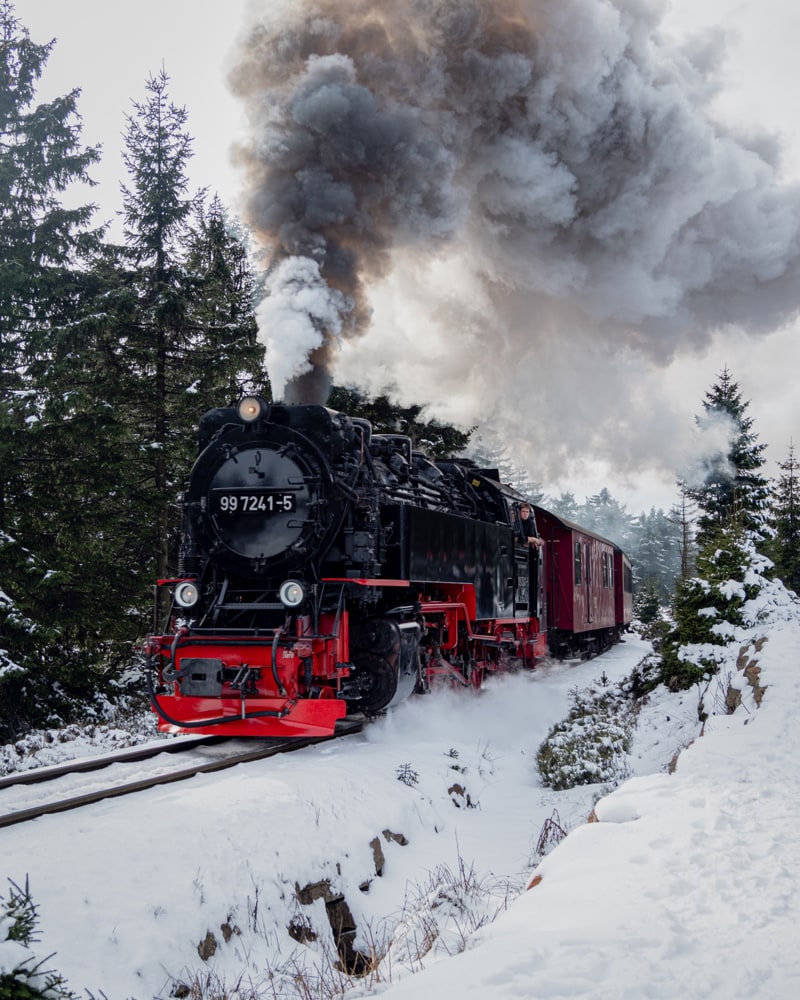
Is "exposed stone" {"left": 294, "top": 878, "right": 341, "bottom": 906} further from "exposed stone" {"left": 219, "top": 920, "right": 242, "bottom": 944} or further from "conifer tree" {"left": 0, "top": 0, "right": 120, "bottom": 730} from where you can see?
"conifer tree" {"left": 0, "top": 0, "right": 120, "bottom": 730}

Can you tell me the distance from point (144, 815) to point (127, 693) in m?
8.87

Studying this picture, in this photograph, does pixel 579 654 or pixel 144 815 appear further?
pixel 579 654

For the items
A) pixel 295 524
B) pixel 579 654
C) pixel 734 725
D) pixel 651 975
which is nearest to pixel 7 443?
pixel 295 524

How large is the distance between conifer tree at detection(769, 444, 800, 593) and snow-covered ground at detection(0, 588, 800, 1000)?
23472mm

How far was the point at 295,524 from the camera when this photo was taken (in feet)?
27.7

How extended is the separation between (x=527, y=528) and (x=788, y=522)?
845 inches

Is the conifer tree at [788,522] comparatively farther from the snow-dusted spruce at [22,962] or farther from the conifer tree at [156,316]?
the snow-dusted spruce at [22,962]

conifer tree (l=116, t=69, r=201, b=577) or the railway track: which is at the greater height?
conifer tree (l=116, t=69, r=201, b=577)

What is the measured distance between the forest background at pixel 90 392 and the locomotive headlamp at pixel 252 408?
13.9ft

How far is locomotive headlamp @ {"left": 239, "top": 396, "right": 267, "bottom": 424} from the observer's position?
8.84 m

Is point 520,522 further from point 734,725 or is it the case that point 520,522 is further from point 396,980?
point 396,980

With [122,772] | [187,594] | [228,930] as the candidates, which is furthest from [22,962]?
[187,594]

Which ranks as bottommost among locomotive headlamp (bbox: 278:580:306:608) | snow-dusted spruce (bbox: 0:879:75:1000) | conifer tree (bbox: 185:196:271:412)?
snow-dusted spruce (bbox: 0:879:75:1000)

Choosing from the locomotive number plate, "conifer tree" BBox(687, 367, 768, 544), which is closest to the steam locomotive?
the locomotive number plate
